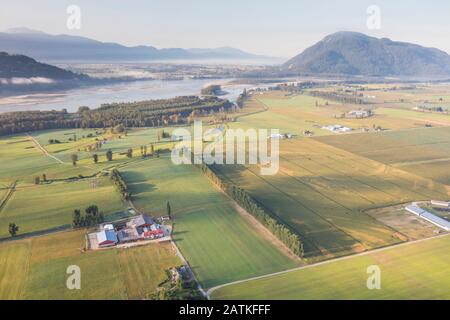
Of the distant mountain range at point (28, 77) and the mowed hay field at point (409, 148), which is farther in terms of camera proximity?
the distant mountain range at point (28, 77)

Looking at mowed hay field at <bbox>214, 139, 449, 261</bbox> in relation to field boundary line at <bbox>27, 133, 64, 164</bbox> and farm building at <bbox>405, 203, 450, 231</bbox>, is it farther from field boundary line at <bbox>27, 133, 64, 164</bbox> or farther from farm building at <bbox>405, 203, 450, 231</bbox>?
field boundary line at <bbox>27, 133, 64, 164</bbox>

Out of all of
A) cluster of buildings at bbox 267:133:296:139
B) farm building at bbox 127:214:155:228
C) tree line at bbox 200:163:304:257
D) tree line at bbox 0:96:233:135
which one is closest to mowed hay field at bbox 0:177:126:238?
farm building at bbox 127:214:155:228

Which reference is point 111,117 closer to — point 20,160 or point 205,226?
point 20,160

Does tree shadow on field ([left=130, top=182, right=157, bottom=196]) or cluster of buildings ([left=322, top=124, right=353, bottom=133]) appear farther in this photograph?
cluster of buildings ([left=322, top=124, right=353, bottom=133])

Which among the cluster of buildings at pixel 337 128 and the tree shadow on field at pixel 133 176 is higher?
the cluster of buildings at pixel 337 128

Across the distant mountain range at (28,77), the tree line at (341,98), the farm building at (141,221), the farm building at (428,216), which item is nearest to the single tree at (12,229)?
the farm building at (141,221)

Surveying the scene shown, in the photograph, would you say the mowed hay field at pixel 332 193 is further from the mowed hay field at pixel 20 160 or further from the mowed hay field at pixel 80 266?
the mowed hay field at pixel 20 160

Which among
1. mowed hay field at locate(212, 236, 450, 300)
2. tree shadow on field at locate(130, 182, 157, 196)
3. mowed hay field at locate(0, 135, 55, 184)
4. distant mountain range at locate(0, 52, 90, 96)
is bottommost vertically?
mowed hay field at locate(212, 236, 450, 300)
